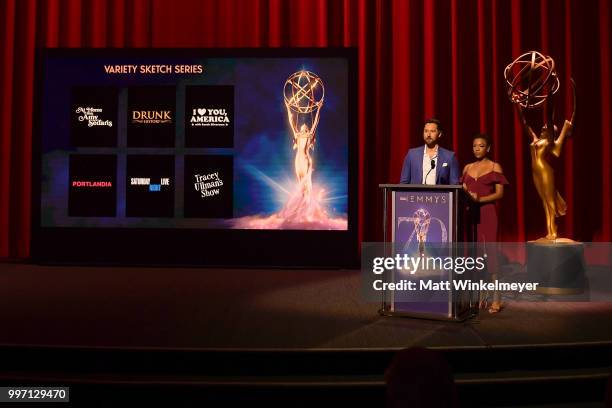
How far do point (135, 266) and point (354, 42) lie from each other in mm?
3444

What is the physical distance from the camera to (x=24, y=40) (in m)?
6.71

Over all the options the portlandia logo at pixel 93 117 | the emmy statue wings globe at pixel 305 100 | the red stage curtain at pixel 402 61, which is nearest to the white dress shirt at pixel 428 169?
the emmy statue wings globe at pixel 305 100

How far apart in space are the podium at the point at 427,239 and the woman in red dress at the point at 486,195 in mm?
296

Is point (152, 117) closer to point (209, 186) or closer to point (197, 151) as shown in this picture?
point (197, 151)

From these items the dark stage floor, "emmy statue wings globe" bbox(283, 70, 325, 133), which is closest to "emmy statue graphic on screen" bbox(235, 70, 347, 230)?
"emmy statue wings globe" bbox(283, 70, 325, 133)

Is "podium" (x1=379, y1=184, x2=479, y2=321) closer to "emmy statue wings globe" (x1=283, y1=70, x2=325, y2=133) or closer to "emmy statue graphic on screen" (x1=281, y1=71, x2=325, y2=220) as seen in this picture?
"emmy statue graphic on screen" (x1=281, y1=71, x2=325, y2=220)

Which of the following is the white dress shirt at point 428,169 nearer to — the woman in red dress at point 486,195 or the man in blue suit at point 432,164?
the man in blue suit at point 432,164

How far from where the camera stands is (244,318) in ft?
11.8

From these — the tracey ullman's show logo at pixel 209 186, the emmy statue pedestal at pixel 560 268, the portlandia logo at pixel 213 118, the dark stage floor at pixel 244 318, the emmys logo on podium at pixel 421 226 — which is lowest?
the dark stage floor at pixel 244 318

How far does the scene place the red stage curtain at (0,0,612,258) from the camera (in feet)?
20.7

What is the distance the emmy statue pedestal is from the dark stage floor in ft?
0.90

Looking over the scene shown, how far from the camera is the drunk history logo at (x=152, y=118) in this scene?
19.7 feet

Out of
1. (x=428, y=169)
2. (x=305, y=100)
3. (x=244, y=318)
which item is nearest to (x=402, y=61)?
(x=305, y=100)

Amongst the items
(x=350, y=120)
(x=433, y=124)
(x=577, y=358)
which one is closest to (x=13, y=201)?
(x=350, y=120)
